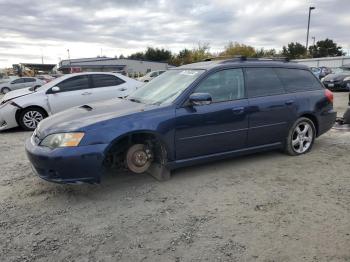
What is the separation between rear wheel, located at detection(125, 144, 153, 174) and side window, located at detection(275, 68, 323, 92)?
2.57m

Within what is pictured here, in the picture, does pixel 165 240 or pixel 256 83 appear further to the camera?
pixel 256 83

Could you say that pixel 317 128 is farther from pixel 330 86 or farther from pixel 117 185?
pixel 330 86

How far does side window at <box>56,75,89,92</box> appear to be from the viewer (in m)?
9.10

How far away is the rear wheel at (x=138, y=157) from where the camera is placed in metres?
4.44

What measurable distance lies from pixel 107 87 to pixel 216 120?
17.4 feet

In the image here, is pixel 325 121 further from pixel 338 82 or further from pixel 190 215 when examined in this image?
pixel 338 82

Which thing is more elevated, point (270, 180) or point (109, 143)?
point (109, 143)

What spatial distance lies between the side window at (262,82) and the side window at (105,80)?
5.08 metres

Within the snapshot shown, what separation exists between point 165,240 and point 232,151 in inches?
83.9

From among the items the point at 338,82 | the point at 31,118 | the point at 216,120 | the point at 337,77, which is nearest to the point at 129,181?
the point at 216,120

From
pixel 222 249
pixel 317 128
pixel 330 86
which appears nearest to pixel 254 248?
pixel 222 249

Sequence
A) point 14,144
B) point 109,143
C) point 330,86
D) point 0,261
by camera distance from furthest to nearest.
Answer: point 330,86, point 14,144, point 109,143, point 0,261

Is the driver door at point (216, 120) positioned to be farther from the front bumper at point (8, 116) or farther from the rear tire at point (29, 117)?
the front bumper at point (8, 116)

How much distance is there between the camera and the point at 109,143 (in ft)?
13.5
